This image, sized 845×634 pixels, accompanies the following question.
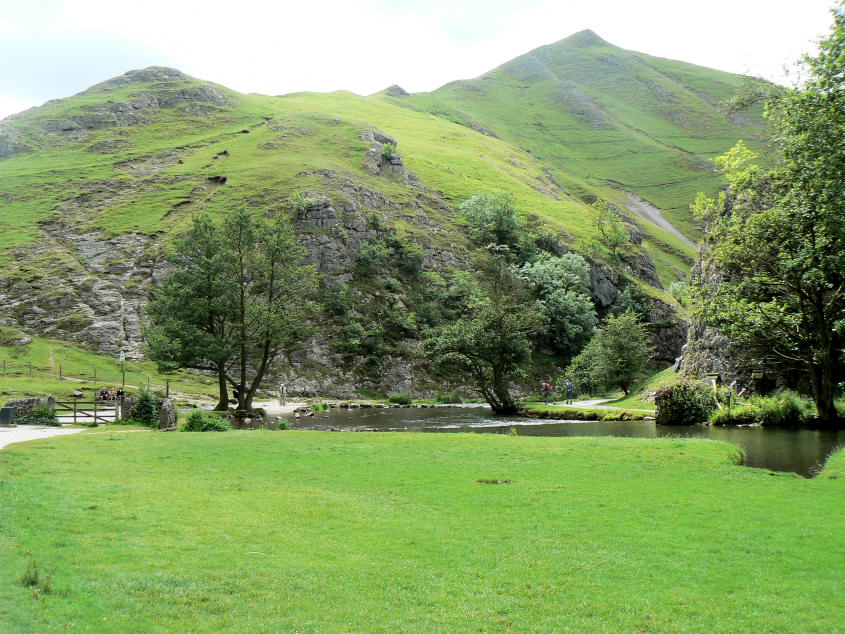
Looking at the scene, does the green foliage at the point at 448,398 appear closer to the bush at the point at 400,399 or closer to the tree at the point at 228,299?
the bush at the point at 400,399

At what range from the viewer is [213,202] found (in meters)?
110

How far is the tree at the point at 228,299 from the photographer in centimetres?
5322

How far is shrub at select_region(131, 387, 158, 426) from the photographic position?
128 ft

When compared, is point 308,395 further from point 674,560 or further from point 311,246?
point 674,560

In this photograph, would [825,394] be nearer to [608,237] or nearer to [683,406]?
[683,406]

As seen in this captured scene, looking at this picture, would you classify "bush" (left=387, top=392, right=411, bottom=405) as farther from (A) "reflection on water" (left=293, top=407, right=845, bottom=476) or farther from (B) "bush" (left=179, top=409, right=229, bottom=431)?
(B) "bush" (left=179, top=409, right=229, bottom=431)

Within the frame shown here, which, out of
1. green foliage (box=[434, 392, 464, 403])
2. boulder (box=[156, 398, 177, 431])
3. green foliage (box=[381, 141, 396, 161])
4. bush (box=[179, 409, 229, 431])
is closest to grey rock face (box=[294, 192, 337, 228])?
green foliage (box=[434, 392, 464, 403])

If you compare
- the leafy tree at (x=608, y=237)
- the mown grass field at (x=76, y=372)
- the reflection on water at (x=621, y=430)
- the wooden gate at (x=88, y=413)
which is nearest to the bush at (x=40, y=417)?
the wooden gate at (x=88, y=413)

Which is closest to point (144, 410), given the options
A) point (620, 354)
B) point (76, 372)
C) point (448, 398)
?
point (76, 372)

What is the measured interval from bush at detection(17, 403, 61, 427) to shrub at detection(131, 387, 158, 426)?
461 centimetres

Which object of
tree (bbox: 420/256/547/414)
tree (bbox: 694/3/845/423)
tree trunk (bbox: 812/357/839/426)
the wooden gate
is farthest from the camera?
tree (bbox: 420/256/547/414)

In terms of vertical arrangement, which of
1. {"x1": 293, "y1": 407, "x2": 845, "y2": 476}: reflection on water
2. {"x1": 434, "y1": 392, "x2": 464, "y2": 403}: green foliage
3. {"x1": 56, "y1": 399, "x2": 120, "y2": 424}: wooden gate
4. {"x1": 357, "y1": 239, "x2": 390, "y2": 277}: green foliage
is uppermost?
{"x1": 357, "y1": 239, "x2": 390, "y2": 277}: green foliage

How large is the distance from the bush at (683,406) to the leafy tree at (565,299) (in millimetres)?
51857

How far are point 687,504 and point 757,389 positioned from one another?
35226mm
